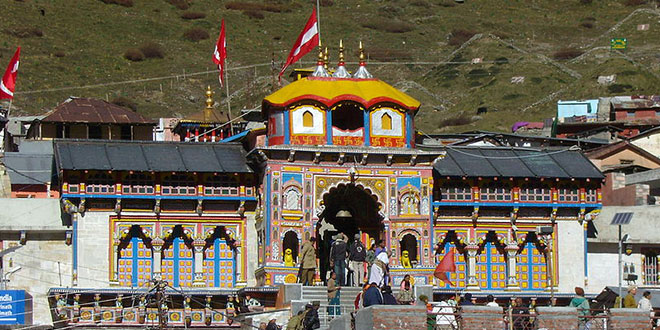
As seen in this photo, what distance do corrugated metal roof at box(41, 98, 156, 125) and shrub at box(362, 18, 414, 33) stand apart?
2960 inches

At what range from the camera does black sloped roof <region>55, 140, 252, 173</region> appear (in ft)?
185

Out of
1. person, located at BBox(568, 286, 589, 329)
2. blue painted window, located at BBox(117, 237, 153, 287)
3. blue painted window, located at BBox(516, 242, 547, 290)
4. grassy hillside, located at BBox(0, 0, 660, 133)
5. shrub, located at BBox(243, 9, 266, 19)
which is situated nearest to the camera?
person, located at BBox(568, 286, 589, 329)

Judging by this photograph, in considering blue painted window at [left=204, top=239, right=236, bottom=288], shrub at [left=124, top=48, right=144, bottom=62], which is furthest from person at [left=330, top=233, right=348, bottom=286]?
shrub at [left=124, top=48, right=144, bottom=62]

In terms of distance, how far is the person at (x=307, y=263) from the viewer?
2124 inches

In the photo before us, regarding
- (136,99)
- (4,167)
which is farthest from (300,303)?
(136,99)

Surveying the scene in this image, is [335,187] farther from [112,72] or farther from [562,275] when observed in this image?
[112,72]

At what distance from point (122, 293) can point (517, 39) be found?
105 metres

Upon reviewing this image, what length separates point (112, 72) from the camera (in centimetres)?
13800

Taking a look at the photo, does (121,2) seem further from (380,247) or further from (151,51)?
→ (380,247)

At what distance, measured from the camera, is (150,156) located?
57.6 metres

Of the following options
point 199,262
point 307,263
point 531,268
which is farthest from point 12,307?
point 531,268

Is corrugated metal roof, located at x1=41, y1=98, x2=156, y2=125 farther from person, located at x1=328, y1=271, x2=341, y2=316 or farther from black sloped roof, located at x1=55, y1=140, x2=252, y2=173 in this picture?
person, located at x1=328, y1=271, x2=341, y2=316

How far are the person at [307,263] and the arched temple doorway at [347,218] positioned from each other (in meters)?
3.42

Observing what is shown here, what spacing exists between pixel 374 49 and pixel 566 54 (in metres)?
17.6
